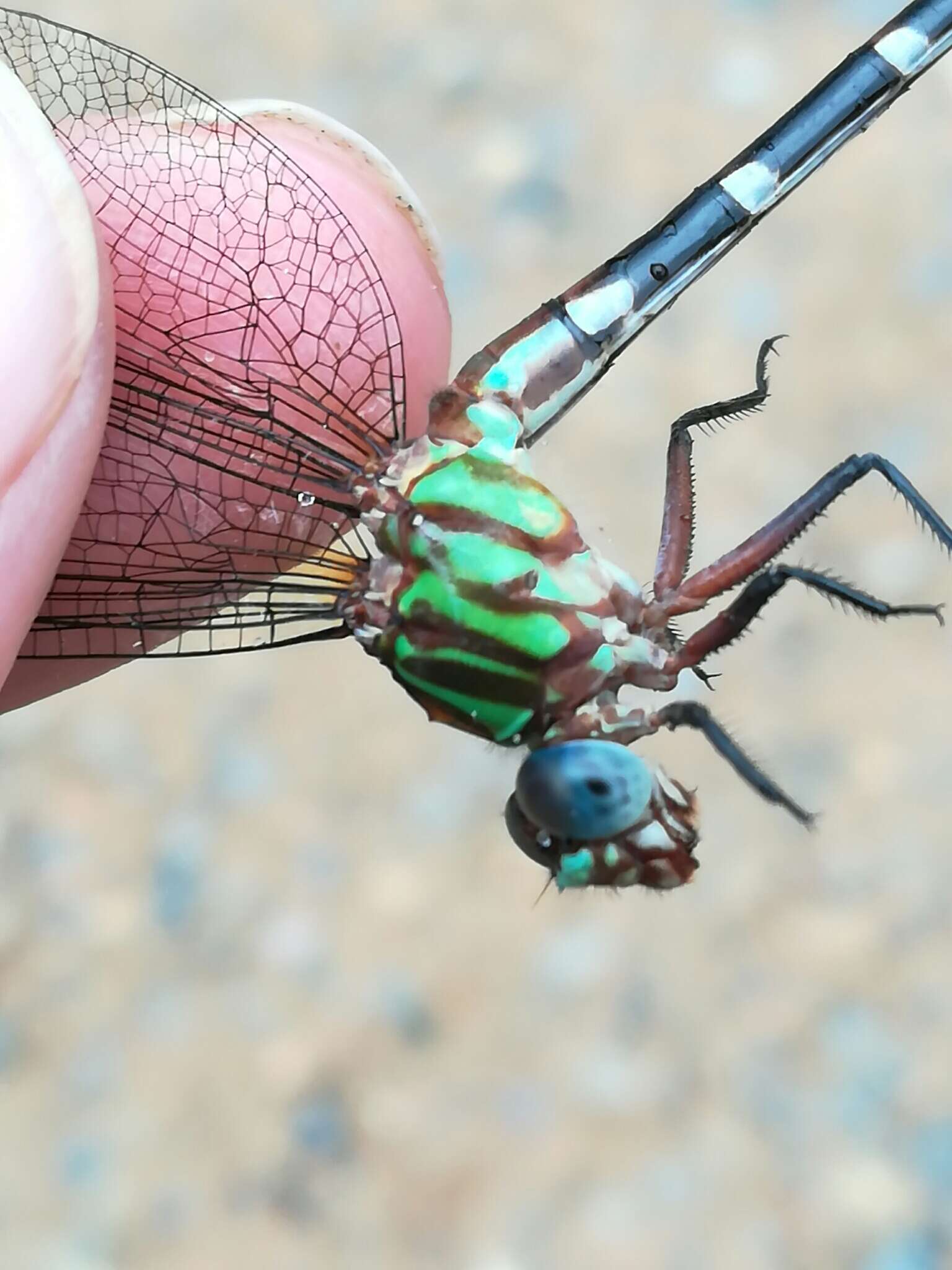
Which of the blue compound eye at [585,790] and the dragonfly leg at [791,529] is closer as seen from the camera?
the blue compound eye at [585,790]

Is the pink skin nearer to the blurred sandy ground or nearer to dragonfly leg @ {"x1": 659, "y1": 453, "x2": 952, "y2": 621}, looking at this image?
dragonfly leg @ {"x1": 659, "y1": 453, "x2": 952, "y2": 621}

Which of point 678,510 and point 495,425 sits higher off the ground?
point 495,425

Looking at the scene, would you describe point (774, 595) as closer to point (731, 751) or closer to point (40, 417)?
point (731, 751)

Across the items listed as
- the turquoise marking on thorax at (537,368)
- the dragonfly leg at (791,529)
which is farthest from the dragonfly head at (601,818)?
the turquoise marking on thorax at (537,368)

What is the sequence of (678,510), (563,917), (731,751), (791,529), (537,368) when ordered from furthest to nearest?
(563,917), (537,368), (678,510), (791,529), (731,751)

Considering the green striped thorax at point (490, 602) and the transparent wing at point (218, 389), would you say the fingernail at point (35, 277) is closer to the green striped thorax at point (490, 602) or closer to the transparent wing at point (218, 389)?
the transparent wing at point (218, 389)

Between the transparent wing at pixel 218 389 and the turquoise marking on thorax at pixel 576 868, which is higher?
the transparent wing at pixel 218 389

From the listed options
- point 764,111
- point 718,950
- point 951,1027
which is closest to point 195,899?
point 718,950

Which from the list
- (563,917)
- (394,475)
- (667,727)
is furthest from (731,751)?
(563,917)

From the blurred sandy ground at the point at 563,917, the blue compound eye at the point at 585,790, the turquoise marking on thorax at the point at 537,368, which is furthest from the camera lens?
the blurred sandy ground at the point at 563,917
